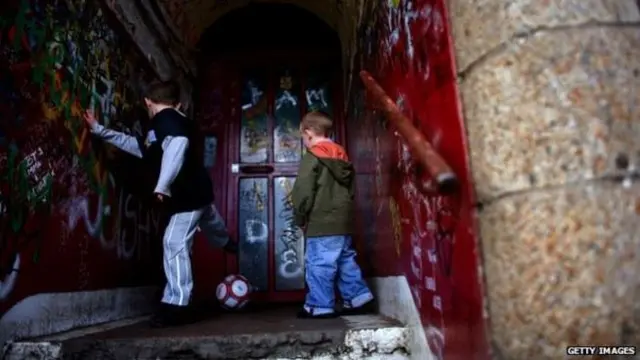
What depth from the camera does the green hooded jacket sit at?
8.86 feet

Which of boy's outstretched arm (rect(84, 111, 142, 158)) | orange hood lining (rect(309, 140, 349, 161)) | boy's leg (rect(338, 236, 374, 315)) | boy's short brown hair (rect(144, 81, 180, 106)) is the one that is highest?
boy's short brown hair (rect(144, 81, 180, 106))

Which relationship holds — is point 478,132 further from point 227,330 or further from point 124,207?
point 124,207

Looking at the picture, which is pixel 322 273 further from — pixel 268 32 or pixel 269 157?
pixel 268 32

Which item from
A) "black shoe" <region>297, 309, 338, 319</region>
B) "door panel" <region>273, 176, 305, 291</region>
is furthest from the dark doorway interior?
"black shoe" <region>297, 309, 338, 319</region>

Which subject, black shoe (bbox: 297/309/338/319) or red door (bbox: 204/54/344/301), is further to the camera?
red door (bbox: 204/54/344/301)

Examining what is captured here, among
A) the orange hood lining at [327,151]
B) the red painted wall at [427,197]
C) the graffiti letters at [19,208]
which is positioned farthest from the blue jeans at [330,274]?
the graffiti letters at [19,208]

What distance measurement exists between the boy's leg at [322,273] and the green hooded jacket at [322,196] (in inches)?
2.3

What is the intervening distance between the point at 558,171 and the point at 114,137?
2.36 meters

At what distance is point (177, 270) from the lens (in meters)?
2.65

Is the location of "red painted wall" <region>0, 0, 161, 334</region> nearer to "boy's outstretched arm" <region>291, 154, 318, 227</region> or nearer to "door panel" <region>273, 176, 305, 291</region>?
"boy's outstretched arm" <region>291, 154, 318, 227</region>

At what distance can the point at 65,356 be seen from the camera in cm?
193

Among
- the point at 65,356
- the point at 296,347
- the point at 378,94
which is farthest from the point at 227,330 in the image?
the point at 378,94

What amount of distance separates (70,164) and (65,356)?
895 millimetres

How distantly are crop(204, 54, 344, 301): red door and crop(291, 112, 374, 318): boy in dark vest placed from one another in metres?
1.49
